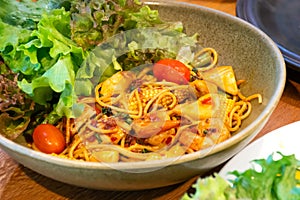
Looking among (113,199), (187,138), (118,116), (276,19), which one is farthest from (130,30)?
(276,19)

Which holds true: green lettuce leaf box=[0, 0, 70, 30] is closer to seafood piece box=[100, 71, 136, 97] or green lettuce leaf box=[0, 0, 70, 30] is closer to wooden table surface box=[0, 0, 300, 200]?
seafood piece box=[100, 71, 136, 97]

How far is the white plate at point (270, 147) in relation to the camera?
1.13m

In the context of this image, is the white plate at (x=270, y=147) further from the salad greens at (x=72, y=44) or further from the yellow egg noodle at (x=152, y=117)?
the salad greens at (x=72, y=44)

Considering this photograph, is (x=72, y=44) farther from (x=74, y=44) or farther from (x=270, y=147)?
(x=270, y=147)

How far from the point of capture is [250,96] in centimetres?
132

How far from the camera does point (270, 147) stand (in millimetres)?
1202

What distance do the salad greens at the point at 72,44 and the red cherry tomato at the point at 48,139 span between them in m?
0.05

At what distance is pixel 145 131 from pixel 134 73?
0.83ft

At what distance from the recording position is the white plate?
44.6 inches

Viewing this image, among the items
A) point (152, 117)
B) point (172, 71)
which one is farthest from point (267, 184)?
point (172, 71)

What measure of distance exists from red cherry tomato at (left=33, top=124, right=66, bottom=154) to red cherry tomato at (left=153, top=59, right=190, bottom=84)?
0.36 m

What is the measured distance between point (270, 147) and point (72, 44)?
61 centimetres

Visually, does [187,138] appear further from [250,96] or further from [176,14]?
[176,14]

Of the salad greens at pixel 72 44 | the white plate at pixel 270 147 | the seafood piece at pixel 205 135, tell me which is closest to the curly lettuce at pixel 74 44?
the salad greens at pixel 72 44
